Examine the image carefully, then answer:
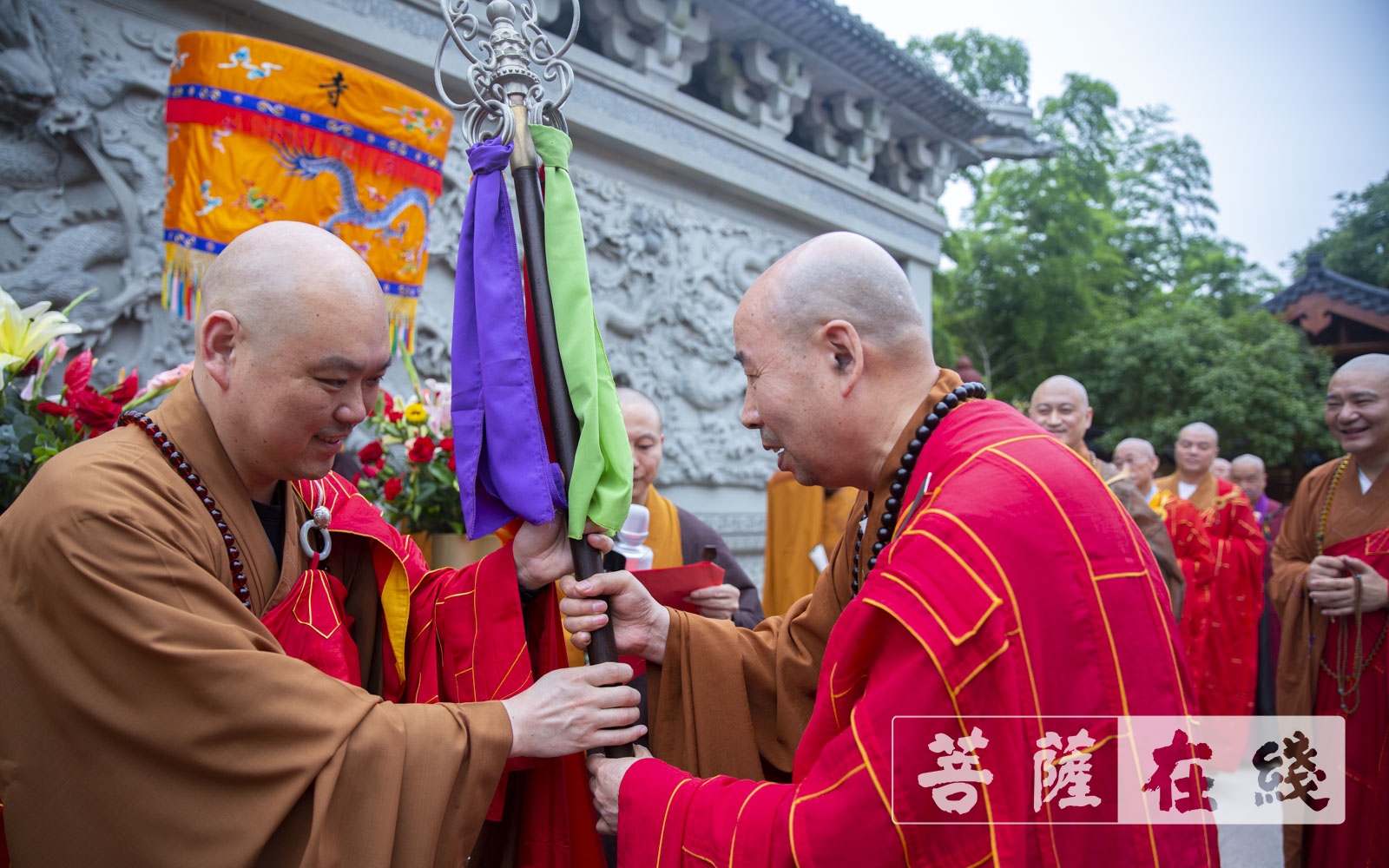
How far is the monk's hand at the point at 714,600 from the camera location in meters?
2.50

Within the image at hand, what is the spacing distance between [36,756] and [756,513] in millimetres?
6769

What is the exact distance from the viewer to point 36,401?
7.99 ft

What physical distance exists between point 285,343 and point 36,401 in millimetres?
1384

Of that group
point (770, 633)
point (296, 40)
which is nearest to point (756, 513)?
point (296, 40)

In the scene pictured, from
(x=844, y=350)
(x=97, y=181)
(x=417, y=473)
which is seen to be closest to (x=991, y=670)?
(x=844, y=350)

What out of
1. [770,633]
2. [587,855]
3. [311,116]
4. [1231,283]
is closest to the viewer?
[587,855]

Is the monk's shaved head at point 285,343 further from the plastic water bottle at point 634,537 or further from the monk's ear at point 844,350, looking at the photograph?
the plastic water bottle at point 634,537

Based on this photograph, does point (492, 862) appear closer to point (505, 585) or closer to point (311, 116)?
point (505, 585)

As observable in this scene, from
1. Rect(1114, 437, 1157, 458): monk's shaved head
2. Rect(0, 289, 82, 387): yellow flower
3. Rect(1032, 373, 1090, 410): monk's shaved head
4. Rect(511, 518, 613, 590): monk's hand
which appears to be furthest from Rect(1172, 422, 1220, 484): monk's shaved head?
Rect(0, 289, 82, 387): yellow flower

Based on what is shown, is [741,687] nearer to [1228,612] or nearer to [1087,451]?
[1087,451]

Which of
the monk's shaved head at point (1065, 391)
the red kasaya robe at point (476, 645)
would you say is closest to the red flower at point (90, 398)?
the red kasaya robe at point (476, 645)

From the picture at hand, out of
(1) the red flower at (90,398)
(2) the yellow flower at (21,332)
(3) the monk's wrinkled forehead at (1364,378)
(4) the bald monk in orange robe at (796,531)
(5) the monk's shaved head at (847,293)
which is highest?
(3) the monk's wrinkled forehead at (1364,378)

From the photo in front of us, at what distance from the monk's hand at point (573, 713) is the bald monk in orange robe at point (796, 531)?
11.7ft

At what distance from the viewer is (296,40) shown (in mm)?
5082
